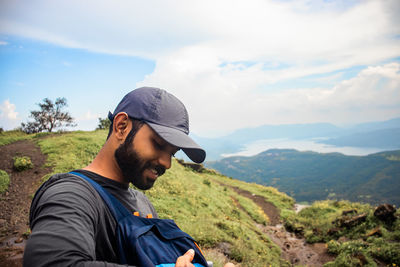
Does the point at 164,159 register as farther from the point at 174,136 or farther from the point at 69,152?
the point at 69,152

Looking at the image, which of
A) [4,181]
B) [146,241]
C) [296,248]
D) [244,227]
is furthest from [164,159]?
[296,248]

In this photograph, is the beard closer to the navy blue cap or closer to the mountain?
the navy blue cap

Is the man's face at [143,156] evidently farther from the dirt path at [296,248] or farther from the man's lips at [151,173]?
the dirt path at [296,248]

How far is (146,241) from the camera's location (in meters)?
1.38

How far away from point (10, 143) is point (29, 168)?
6.14 metres

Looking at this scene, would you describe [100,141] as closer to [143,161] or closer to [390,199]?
[143,161]

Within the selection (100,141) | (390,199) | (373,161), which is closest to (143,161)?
(100,141)

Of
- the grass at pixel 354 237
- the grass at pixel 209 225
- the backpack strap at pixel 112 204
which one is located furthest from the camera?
the grass at pixel 354 237

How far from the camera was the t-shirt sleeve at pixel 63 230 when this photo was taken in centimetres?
93

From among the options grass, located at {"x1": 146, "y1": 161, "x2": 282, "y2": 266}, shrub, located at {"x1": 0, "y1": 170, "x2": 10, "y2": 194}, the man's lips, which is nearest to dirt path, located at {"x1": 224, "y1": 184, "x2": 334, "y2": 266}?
grass, located at {"x1": 146, "y1": 161, "x2": 282, "y2": 266}

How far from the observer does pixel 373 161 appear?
6752 inches

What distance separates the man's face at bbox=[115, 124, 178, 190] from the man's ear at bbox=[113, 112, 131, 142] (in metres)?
0.07

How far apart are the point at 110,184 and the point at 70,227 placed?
2.34 ft

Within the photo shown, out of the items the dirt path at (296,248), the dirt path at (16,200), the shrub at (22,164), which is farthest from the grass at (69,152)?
the dirt path at (296,248)
